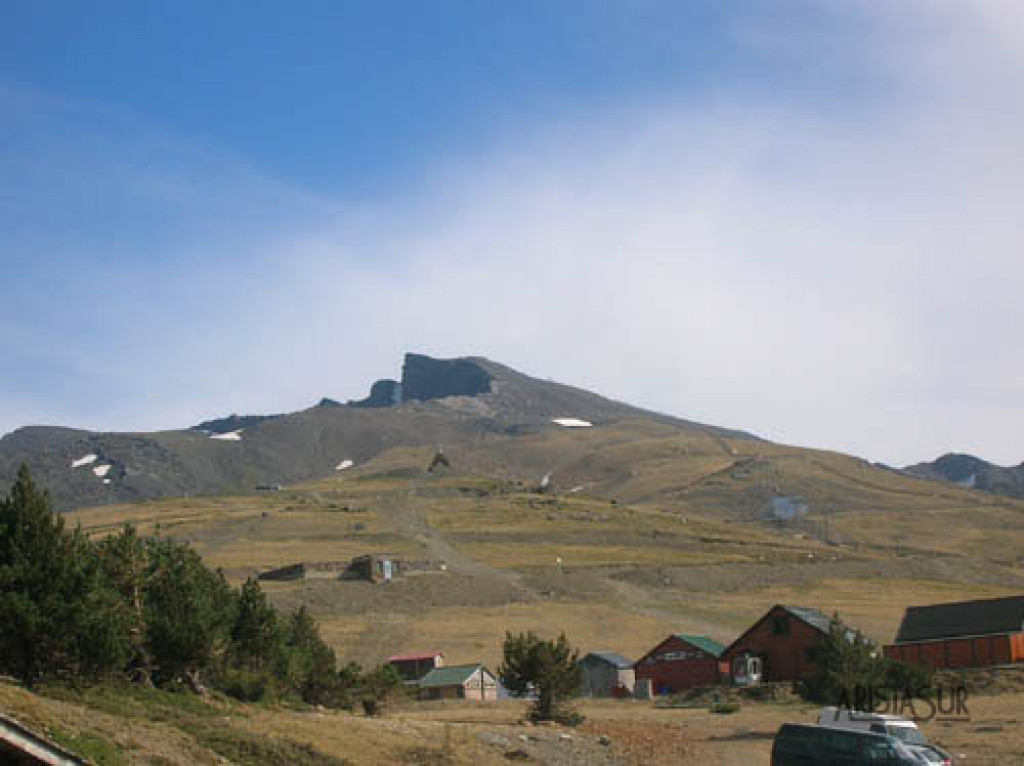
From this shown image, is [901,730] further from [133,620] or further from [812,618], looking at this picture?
[812,618]

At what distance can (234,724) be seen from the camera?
27.8 meters

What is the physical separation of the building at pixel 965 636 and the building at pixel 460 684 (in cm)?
2386

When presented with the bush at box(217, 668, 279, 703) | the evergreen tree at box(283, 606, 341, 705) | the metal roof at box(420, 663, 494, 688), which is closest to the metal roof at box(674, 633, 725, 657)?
the metal roof at box(420, 663, 494, 688)

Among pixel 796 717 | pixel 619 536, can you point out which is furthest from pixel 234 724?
pixel 619 536

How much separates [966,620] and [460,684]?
2969 cm

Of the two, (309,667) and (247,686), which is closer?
(247,686)

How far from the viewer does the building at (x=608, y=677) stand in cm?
7006

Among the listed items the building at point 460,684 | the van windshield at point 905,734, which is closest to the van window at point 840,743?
the van windshield at point 905,734

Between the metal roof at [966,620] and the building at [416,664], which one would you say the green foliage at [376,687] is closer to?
the building at [416,664]

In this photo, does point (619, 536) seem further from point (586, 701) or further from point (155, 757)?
point (155, 757)

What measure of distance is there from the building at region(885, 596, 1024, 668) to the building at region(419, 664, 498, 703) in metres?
23.9

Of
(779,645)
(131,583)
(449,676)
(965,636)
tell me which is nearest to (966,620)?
(965,636)

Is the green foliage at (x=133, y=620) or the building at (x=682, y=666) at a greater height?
the green foliage at (x=133, y=620)

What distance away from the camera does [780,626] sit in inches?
2537
